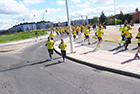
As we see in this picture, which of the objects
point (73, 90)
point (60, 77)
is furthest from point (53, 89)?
point (60, 77)

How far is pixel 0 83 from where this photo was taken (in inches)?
242

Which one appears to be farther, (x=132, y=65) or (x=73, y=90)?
(x=132, y=65)

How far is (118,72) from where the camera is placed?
6293 millimetres

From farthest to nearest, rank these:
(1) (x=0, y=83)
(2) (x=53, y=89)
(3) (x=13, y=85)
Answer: (1) (x=0, y=83) → (3) (x=13, y=85) → (2) (x=53, y=89)

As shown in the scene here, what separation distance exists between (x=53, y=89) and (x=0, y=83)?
2.92 metres

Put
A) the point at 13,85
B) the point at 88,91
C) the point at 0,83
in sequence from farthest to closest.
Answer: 1. the point at 0,83
2. the point at 13,85
3. the point at 88,91

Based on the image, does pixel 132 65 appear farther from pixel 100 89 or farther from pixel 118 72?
pixel 100 89

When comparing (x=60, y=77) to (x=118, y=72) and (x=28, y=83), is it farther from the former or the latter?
(x=118, y=72)

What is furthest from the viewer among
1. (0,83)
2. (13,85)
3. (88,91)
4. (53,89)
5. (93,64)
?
(93,64)

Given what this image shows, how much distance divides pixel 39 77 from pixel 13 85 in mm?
1246

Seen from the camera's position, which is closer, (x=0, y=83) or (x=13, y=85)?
(x=13, y=85)

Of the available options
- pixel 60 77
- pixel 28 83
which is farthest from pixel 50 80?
pixel 28 83

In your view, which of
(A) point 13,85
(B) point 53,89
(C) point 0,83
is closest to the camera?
(B) point 53,89

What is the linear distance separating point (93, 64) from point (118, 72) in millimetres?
1668
